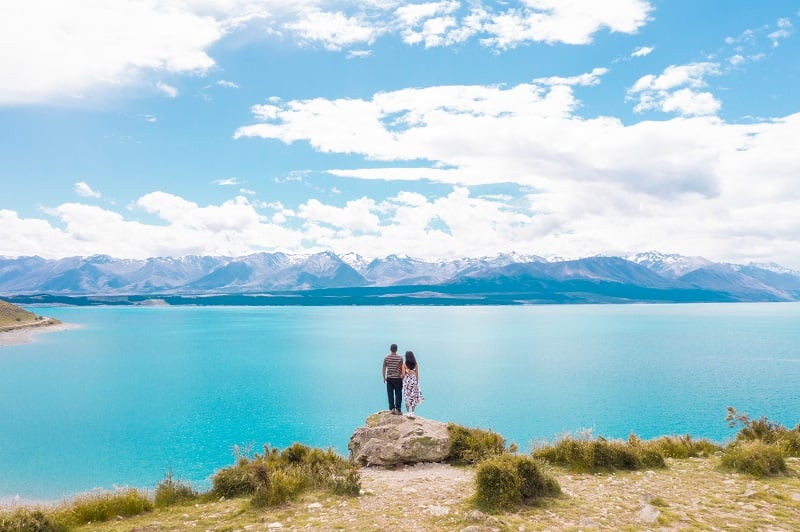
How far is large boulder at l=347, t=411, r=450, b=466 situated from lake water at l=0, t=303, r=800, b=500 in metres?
4.84

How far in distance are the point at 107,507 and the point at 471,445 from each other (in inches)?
442

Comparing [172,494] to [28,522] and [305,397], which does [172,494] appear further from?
[305,397]

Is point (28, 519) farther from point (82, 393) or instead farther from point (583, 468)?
point (82, 393)

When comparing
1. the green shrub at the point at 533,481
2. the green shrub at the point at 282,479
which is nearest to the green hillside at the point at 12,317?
the green shrub at the point at 282,479

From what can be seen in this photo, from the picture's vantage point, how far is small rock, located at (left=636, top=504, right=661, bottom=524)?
10.7 m

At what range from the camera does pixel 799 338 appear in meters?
126

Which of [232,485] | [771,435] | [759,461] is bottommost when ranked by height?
[771,435]

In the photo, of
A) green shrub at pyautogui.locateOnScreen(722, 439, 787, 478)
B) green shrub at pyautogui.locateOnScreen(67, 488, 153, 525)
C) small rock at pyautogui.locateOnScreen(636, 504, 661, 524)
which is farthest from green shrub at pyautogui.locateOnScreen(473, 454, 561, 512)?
green shrub at pyautogui.locateOnScreen(67, 488, 153, 525)

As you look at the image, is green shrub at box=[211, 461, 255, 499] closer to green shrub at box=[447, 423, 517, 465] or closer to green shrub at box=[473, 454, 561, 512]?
green shrub at box=[473, 454, 561, 512]

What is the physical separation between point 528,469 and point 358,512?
4.41 m

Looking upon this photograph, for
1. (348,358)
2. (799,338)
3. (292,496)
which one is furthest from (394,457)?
(799,338)

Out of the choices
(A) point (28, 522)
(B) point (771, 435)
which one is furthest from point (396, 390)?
(B) point (771, 435)

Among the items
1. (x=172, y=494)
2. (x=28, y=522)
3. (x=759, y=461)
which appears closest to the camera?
(x=28, y=522)

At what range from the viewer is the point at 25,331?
14662 centimetres
